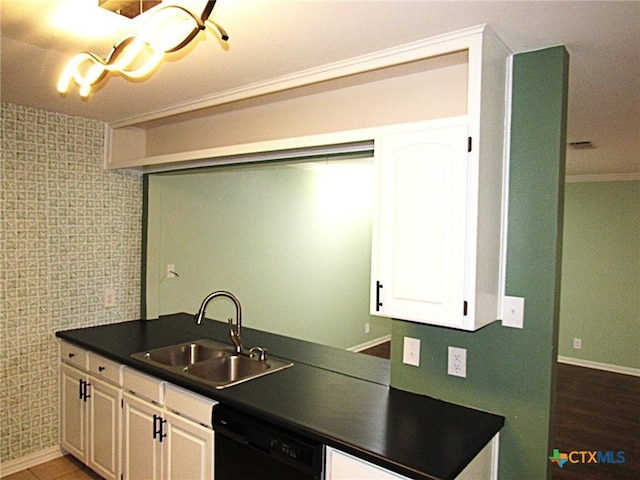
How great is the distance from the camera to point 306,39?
177cm

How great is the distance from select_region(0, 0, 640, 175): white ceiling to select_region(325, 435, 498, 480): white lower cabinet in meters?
1.55

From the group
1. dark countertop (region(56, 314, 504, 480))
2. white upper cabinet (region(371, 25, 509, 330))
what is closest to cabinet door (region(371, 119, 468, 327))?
white upper cabinet (region(371, 25, 509, 330))

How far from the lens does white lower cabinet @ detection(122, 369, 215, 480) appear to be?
2.21 meters

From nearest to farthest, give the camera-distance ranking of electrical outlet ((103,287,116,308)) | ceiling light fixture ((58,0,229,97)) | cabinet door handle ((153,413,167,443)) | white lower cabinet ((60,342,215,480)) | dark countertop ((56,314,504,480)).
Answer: ceiling light fixture ((58,0,229,97)), dark countertop ((56,314,504,480)), white lower cabinet ((60,342,215,480)), cabinet door handle ((153,413,167,443)), electrical outlet ((103,287,116,308))

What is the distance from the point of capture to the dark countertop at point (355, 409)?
1.62 m

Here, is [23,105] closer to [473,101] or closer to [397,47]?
[397,47]

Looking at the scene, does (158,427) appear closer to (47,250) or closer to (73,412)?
(73,412)

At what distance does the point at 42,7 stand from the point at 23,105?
1568 millimetres

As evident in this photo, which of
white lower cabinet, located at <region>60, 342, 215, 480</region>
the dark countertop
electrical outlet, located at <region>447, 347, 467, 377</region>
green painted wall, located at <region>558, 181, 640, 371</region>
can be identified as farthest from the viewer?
green painted wall, located at <region>558, 181, 640, 371</region>

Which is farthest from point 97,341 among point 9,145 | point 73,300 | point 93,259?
point 9,145

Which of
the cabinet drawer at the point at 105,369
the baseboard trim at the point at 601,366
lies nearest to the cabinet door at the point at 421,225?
the cabinet drawer at the point at 105,369

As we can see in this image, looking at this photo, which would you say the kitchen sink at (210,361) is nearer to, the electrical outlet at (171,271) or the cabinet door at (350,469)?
the cabinet door at (350,469)

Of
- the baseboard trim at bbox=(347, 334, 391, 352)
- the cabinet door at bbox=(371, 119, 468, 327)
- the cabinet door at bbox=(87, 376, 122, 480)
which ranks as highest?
the cabinet door at bbox=(371, 119, 468, 327)

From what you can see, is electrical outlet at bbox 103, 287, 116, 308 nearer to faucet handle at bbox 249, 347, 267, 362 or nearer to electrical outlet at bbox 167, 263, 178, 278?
electrical outlet at bbox 167, 263, 178, 278
